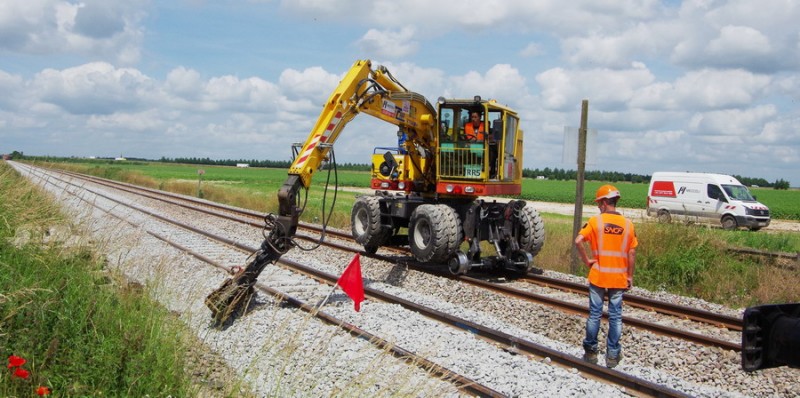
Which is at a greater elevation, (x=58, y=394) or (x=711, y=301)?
(x=58, y=394)

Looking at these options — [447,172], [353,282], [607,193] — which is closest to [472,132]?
[447,172]

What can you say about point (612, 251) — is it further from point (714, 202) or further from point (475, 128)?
point (714, 202)

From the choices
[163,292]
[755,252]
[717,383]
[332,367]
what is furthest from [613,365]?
[755,252]

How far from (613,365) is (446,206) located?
5411 mm

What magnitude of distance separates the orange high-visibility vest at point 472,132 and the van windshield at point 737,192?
63.9ft

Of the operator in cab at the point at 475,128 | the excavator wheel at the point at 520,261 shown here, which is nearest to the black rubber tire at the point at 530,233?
the excavator wheel at the point at 520,261

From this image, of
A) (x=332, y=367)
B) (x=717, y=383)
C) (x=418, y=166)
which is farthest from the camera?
(x=418, y=166)

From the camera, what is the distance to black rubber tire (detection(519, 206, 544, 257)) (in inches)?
484

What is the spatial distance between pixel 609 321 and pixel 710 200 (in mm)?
23172

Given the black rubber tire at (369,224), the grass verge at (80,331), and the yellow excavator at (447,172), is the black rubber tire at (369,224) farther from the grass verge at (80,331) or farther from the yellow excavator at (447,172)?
the grass verge at (80,331)

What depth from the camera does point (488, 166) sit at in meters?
11.9

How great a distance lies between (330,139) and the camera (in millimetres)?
10242

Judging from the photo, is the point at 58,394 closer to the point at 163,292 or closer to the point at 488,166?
the point at 163,292

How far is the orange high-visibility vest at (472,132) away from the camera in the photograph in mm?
11961
